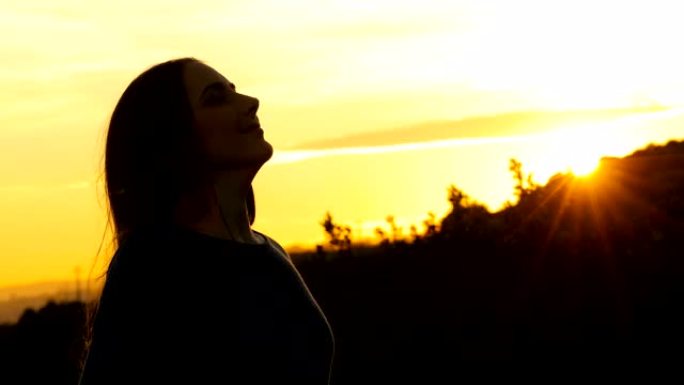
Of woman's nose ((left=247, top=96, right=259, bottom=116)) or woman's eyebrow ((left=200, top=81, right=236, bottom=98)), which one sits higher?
woman's eyebrow ((left=200, top=81, right=236, bottom=98))

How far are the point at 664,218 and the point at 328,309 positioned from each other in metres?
2.64

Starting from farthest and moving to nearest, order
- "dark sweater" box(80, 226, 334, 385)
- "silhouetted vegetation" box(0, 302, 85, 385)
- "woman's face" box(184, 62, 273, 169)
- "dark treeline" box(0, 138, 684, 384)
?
"silhouetted vegetation" box(0, 302, 85, 385), "dark treeline" box(0, 138, 684, 384), "woman's face" box(184, 62, 273, 169), "dark sweater" box(80, 226, 334, 385)

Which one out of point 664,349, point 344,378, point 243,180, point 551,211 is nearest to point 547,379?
point 664,349

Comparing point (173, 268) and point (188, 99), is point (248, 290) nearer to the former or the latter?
point (173, 268)

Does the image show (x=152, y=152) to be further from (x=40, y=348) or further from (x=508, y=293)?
(x=40, y=348)

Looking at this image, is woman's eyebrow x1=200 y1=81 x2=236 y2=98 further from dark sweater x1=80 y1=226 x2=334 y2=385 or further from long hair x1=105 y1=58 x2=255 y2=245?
dark sweater x1=80 y1=226 x2=334 y2=385

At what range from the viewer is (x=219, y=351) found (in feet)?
11.4

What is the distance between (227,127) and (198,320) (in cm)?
55

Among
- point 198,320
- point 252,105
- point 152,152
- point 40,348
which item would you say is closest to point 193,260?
point 198,320

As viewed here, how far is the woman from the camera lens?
3490 millimetres

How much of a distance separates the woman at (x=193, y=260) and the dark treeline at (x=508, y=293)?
5121 mm

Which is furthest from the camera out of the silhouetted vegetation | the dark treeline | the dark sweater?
the silhouetted vegetation

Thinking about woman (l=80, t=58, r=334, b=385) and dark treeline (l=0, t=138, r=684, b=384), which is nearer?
woman (l=80, t=58, r=334, b=385)

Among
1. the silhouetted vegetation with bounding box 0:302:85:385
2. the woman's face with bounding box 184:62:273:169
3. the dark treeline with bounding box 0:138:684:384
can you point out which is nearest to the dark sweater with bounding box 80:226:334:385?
the woman's face with bounding box 184:62:273:169
